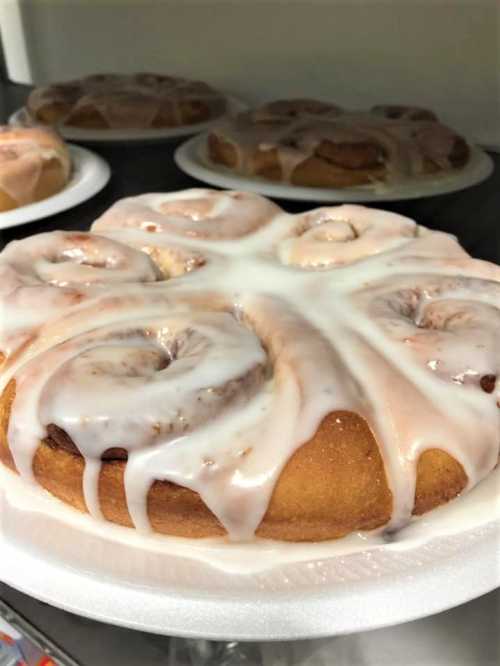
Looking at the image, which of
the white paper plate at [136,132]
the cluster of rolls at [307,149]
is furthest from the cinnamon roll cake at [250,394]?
the white paper plate at [136,132]

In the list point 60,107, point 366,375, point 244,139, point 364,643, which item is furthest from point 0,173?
point 364,643

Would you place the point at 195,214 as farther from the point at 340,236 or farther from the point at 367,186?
the point at 367,186

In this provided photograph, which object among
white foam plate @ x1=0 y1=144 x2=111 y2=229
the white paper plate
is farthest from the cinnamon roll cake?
the white paper plate

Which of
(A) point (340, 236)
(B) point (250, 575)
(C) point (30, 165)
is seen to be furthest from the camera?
(C) point (30, 165)

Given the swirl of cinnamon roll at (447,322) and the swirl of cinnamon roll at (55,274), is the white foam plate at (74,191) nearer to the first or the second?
the swirl of cinnamon roll at (55,274)

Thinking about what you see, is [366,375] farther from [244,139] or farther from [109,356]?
[244,139]

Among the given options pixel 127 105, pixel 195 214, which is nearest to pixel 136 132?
pixel 127 105

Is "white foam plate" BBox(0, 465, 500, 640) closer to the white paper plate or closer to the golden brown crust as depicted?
the golden brown crust
